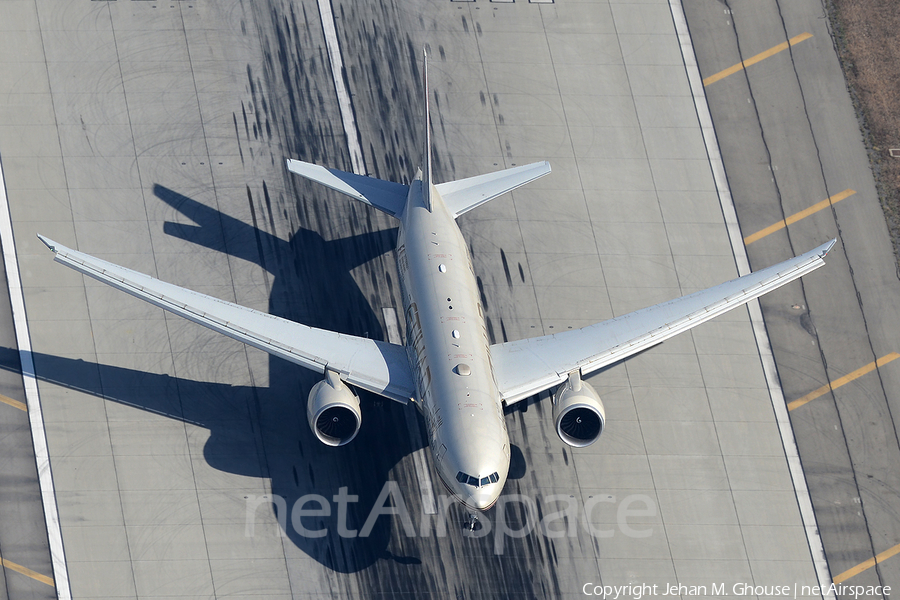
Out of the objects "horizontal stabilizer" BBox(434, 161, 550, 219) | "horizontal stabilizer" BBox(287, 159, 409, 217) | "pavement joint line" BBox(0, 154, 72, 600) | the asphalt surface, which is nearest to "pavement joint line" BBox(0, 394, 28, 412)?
"pavement joint line" BBox(0, 154, 72, 600)

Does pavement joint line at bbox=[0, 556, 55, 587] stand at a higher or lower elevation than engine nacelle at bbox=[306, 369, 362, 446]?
lower

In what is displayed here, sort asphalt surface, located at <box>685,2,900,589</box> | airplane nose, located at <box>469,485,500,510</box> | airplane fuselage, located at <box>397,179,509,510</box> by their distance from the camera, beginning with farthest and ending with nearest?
asphalt surface, located at <box>685,2,900,589</box> < airplane fuselage, located at <box>397,179,509,510</box> < airplane nose, located at <box>469,485,500,510</box>

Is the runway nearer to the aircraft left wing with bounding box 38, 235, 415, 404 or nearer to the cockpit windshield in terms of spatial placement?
the aircraft left wing with bounding box 38, 235, 415, 404

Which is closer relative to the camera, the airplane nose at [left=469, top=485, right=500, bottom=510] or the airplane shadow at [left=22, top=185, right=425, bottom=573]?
the airplane nose at [left=469, top=485, right=500, bottom=510]

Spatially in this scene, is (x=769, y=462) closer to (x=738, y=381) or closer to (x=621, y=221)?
(x=738, y=381)

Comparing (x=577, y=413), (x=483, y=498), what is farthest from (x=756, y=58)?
(x=483, y=498)

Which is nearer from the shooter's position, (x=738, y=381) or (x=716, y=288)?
(x=716, y=288)

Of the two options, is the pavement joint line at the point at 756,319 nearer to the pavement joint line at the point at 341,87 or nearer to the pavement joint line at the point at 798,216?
the pavement joint line at the point at 798,216

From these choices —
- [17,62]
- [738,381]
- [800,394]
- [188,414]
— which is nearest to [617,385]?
[738,381]
